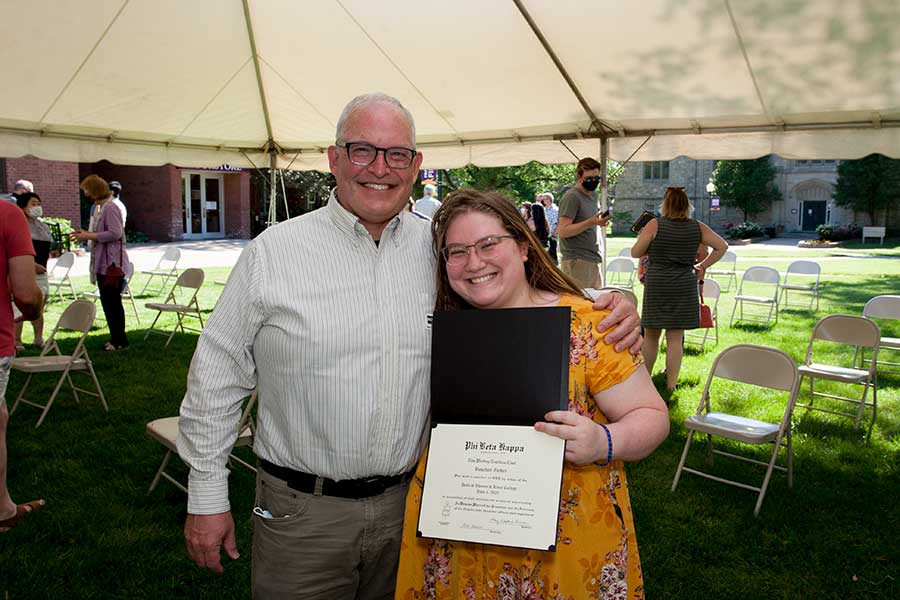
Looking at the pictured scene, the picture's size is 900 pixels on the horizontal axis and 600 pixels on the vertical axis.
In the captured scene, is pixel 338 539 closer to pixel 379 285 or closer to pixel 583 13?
pixel 379 285

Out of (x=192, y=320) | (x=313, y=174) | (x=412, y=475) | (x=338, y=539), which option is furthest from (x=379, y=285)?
(x=313, y=174)

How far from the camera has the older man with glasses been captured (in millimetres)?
1953

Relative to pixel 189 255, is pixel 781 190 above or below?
above

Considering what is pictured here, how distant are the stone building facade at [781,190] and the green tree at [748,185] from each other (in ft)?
2.99

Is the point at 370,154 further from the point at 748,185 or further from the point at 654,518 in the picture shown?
the point at 748,185

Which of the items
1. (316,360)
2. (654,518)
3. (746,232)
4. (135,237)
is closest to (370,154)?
(316,360)

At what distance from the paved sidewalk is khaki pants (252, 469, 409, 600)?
15456 millimetres

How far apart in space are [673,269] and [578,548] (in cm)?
560

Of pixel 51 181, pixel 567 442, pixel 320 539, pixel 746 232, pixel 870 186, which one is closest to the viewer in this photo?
pixel 567 442

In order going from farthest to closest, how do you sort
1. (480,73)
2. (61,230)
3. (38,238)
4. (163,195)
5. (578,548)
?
Result: (163,195) → (61,230) → (38,238) → (480,73) → (578,548)

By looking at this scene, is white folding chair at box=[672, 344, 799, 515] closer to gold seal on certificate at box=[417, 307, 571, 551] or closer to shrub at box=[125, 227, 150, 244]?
gold seal on certificate at box=[417, 307, 571, 551]

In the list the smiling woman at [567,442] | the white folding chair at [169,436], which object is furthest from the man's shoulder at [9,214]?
the smiling woman at [567,442]

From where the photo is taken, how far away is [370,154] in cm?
202

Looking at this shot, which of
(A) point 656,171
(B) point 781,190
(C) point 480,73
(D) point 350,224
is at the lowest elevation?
(D) point 350,224
